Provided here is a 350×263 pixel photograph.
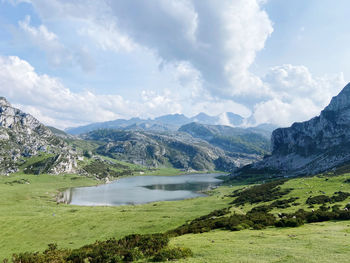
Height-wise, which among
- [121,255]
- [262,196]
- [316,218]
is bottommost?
[121,255]

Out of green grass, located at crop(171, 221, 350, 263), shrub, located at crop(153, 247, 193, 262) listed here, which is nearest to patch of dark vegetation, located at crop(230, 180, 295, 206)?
green grass, located at crop(171, 221, 350, 263)

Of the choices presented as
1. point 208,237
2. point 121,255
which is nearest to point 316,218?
point 208,237

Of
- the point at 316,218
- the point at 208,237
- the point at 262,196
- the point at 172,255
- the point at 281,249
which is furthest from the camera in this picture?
the point at 262,196

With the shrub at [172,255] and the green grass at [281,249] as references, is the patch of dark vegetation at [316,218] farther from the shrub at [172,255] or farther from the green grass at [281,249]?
the shrub at [172,255]

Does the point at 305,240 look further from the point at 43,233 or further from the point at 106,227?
the point at 43,233

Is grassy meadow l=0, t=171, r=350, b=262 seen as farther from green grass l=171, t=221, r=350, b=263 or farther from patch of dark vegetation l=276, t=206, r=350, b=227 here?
patch of dark vegetation l=276, t=206, r=350, b=227

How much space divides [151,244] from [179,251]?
586cm

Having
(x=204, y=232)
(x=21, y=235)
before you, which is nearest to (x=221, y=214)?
(x=204, y=232)

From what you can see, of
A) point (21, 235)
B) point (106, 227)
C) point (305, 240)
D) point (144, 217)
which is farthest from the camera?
point (144, 217)

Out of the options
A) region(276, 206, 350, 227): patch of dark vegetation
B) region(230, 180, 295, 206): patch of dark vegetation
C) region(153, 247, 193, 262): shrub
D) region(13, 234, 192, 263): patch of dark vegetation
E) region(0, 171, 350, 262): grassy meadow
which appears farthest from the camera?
region(230, 180, 295, 206): patch of dark vegetation

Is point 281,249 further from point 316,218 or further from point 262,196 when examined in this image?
point 262,196

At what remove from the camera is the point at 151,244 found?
30062 mm

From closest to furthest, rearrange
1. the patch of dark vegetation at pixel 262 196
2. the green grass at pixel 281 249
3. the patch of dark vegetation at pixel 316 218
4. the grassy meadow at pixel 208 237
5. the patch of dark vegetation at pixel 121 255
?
the green grass at pixel 281 249 < the grassy meadow at pixel 208 237 < the patch of dark vegetation at pixel 121 255 < the patch of dark vegetation at pixel 316 218 < the patch of dark vegetation at pixel 262 196

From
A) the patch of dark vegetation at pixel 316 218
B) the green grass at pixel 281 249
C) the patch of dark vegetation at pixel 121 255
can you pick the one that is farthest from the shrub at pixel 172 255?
the patch of dark vegetation at pixel 316 218
